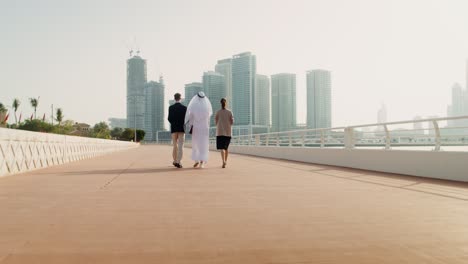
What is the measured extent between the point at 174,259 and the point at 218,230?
848 millimetres

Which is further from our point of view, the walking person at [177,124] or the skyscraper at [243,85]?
the skyscraper at [243,85]

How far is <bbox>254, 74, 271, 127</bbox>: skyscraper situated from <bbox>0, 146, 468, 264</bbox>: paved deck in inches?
5570

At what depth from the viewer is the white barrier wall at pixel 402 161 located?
7.95 m

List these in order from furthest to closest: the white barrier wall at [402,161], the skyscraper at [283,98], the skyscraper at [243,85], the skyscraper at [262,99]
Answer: the skyscraper at [283,98], the skyscraper at [262,99], the skyscraper at [243,85], the white barrier wall at [402,161]

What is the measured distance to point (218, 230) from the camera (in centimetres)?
340

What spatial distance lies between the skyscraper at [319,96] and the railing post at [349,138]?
124467mm

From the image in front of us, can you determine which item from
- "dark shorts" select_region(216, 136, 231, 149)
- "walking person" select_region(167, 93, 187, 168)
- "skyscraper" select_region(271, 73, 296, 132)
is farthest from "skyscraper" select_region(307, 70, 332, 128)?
"walking person" select_region(167, 93, 187, 168)

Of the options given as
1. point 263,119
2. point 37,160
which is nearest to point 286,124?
point 263,119

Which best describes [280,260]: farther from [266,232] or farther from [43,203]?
[43,203]

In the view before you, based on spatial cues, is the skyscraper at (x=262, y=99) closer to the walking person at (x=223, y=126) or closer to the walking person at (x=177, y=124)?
the walking person at (x=223, y=126)

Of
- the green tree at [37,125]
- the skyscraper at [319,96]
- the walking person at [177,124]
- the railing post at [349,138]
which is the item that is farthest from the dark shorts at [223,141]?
the skyscraper at [319,96]

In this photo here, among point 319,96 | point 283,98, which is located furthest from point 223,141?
point 283,98

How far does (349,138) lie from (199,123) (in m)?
4.82

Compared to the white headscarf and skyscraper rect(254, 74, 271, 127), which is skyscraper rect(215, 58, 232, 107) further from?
the white headscarf
